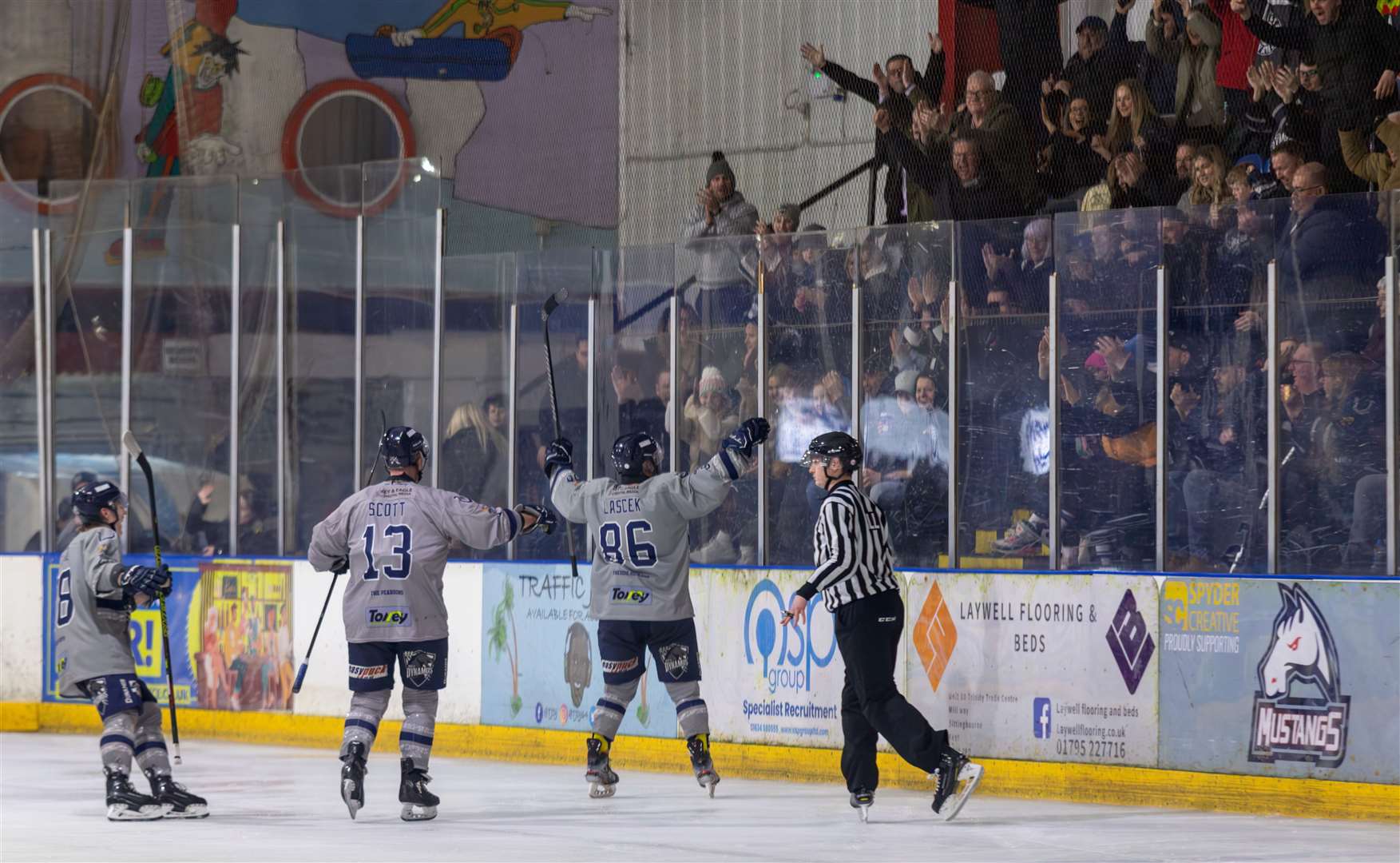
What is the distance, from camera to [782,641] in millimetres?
9734

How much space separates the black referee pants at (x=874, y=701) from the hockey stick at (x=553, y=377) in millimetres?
1921

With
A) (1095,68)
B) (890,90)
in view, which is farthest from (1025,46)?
(890,90)

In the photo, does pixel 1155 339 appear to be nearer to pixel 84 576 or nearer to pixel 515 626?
pixel 515 626

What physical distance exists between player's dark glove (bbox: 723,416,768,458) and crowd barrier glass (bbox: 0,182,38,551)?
19.4 feet

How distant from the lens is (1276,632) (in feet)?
27.1

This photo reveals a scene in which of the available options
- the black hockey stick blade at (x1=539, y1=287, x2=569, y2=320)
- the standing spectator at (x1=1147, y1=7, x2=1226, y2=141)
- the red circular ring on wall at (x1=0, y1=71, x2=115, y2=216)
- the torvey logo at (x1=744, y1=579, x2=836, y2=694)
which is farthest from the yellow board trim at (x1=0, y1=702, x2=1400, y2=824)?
the red circular ring on wall at (x1=0, y1=71, x2=115, y2=216)

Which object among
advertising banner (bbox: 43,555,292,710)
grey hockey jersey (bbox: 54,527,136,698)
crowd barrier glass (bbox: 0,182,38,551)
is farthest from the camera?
crowd barrier glass (bbox: 0,182,38,551)

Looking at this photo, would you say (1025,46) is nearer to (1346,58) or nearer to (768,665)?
(1346,58)

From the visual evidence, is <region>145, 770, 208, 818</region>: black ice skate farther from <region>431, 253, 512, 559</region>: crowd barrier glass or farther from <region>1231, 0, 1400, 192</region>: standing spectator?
<region>1231, 0, 1400, 192</region>: standing spectator

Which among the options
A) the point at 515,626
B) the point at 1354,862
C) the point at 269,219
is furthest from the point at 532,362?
the point at 1354,862

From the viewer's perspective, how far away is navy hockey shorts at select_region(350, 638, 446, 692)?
8.10 metres

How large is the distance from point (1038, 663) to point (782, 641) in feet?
4.63

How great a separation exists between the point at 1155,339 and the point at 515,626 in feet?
12.9

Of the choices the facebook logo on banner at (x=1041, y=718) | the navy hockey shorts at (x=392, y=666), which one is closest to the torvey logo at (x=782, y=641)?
the facebook logo on banner at (x=1041, y=718)
